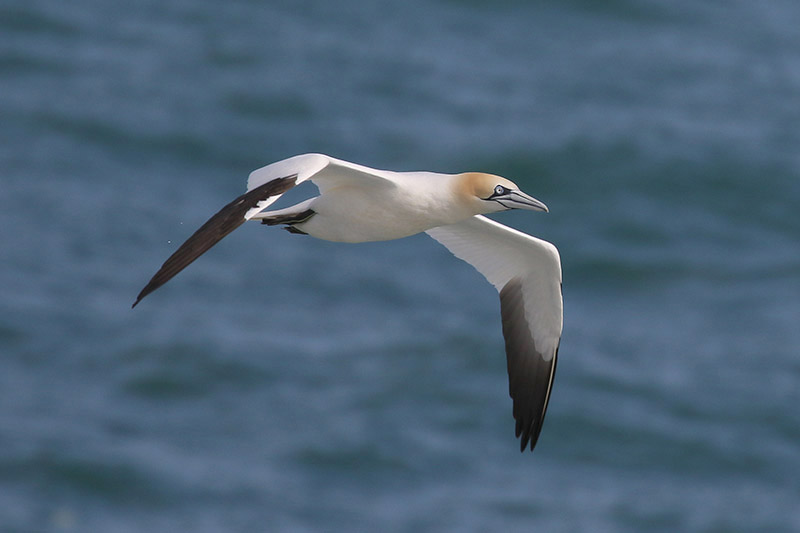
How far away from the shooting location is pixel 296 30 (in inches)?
1610

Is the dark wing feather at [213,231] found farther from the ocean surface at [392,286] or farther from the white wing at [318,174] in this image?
the ocean surface at [392,286]

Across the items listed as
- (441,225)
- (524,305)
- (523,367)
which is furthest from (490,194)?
(523,367)

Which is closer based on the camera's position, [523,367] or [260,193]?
[260,193]

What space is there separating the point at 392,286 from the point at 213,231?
76.5 feet

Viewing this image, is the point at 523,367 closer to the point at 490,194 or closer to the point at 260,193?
the point at 490,194

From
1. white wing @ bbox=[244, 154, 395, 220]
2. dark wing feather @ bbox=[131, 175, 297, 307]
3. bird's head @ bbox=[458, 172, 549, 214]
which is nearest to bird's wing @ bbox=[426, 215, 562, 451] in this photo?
bird's head @ bbox=[458, 172, 549, 214]

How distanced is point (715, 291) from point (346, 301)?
29.9 ft

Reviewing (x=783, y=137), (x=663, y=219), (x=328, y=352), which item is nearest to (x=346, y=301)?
(x=328, y=352)

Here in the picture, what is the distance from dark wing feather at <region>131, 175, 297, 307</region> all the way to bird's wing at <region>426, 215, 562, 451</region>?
3.26 metres

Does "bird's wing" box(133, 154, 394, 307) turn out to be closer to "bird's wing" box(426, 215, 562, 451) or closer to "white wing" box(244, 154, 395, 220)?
"white wing" box(244, 154, 395, 220)

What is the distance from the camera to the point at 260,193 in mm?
9438

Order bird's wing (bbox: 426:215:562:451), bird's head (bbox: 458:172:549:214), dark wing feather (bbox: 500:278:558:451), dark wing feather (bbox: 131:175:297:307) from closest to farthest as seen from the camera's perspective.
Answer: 1. dark wing feather (bbox: 131:175:297:307)
2. bird's head (bbox: 458:172:549:214)
3. bird's wing (bbox: 426:215:562:451)
4. dark wing feather (bbox: 500:278:558:451)

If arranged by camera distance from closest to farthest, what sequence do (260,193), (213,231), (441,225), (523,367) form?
(213,231), (260,193), (441,225), (523,367)

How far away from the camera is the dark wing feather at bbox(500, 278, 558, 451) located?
500 inches
